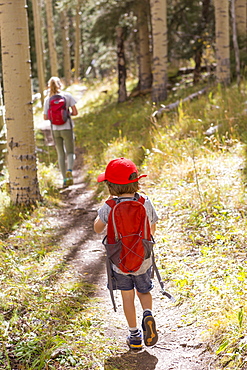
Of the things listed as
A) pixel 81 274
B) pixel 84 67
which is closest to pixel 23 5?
pixel 81 274

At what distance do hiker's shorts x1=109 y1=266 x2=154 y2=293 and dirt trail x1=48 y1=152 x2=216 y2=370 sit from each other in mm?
490

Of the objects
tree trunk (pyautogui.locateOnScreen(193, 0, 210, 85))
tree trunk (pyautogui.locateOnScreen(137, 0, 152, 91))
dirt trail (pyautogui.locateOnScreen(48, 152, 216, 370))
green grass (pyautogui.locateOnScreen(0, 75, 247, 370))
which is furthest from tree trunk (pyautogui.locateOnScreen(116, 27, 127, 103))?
dirt trail (pyautogui.locateOnScreen(48, 152, 216, 370))

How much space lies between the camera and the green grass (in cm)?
307

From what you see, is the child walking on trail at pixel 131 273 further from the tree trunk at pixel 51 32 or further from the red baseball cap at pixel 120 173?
the tree trunk at pixel 51 32

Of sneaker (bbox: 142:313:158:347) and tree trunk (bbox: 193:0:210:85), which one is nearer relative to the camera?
sneaker (bbox: 142:313:158:347)

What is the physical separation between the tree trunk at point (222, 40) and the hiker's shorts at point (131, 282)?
8549 millimetres

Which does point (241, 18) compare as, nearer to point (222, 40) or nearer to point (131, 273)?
point (222, 40)

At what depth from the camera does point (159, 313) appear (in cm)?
371

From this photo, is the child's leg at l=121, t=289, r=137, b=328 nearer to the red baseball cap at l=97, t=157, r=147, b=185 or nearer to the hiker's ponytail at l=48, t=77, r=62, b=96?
the red baseball cap at l=97, t=157, r=147, b=185

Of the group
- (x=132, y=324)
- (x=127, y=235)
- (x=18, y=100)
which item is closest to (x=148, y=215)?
(x=127, y=235)

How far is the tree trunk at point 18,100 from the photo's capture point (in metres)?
5.78

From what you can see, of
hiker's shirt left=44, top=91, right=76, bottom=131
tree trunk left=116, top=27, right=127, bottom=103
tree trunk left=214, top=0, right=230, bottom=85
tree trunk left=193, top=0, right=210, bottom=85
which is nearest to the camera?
hiker's shirt left=44, top=91, right=76, bottom=131

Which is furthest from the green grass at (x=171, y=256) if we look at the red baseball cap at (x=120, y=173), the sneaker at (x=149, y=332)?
the red baseball cap at (x=120, y=173)

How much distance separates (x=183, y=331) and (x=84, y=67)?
36.6 meters
